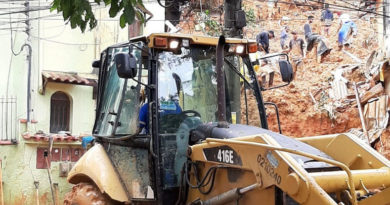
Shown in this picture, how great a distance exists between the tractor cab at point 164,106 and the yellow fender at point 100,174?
11 mm

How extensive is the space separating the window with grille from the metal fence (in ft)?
3.98

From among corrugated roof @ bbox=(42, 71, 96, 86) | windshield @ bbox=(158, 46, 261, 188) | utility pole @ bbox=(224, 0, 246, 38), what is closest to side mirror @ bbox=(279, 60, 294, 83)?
windshield @ bbox=(158, 46, 261, 188)

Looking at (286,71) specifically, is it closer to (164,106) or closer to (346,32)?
(164,106)

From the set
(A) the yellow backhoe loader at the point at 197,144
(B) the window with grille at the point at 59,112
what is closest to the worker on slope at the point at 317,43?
(B) the window with grille at the point at 59,112

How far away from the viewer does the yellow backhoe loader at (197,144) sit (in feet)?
13.0

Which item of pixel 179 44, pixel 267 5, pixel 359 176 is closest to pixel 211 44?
pixel 179 44

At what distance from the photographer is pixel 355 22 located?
69.3ft

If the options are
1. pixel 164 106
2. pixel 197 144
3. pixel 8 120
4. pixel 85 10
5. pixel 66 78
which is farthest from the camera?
pixel 66 78

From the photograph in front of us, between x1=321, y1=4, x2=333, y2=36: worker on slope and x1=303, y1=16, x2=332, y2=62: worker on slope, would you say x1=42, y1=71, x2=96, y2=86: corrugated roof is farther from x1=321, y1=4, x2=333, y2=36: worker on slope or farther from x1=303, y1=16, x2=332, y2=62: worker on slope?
x1=321, y1=4, x2=333, y2=36: worker on slope

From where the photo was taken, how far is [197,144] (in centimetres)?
497

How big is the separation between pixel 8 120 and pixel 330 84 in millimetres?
10445

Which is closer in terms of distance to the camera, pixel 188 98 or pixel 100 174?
pixel 188 98

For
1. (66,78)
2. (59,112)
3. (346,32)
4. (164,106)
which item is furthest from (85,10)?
(346,32)

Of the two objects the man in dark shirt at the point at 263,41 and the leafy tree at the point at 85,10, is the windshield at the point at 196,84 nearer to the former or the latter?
the leafy tree at the point at 85,10
